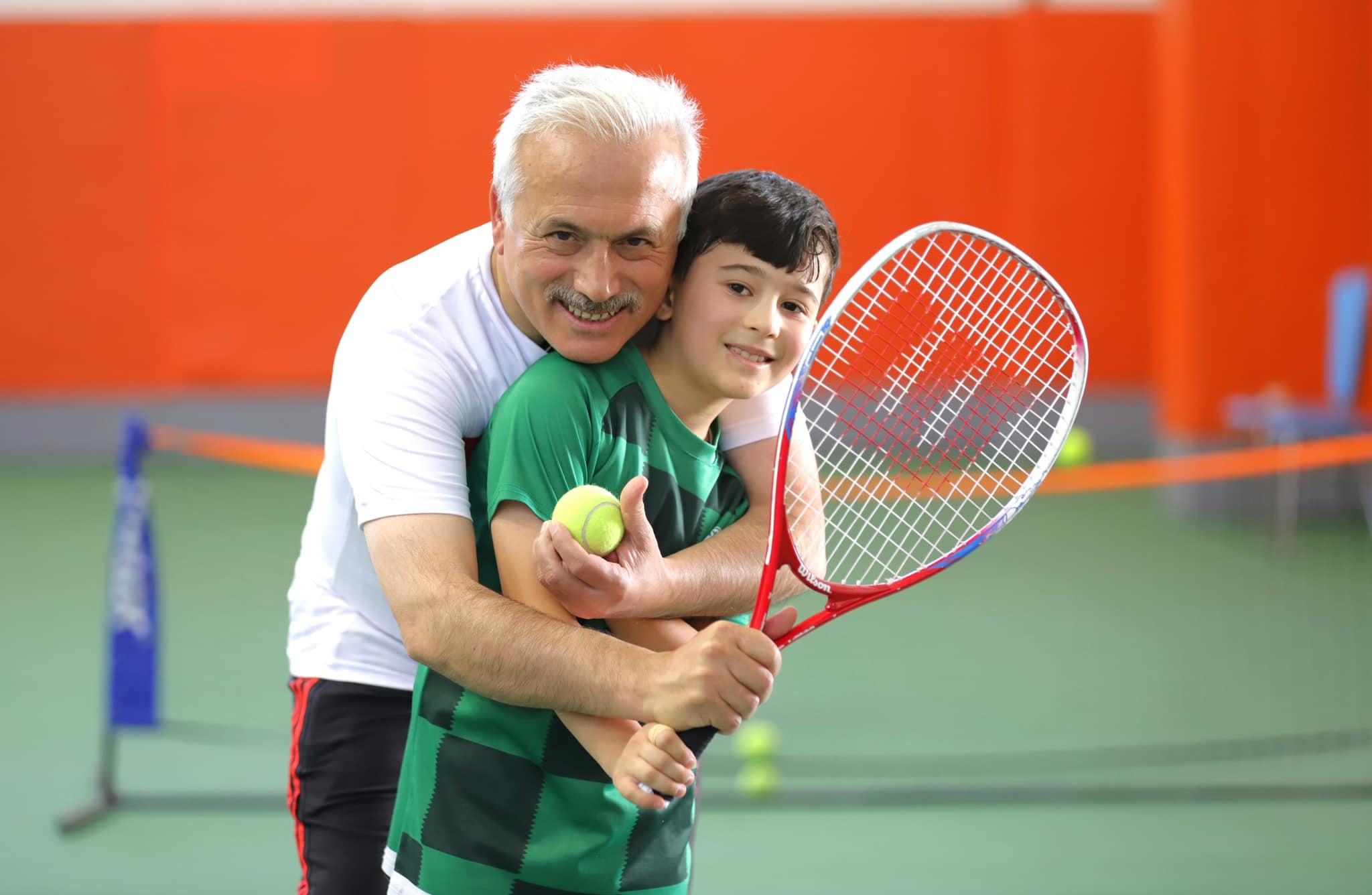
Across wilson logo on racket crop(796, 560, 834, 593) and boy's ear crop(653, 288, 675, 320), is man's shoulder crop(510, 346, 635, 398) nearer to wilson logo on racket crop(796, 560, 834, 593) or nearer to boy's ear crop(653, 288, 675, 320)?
boy's ear crop(653, 288, 675, 320)

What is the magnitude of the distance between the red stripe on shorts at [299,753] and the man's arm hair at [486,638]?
70cm

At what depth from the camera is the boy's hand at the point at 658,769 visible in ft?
5.33

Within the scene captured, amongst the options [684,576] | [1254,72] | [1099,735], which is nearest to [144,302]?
[1254,72]

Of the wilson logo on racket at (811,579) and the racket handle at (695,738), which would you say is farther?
the wilson logo on racket at (811,579)

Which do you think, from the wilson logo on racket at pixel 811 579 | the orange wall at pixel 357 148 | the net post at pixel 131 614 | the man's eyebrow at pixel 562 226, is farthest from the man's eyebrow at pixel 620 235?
the orange wall at pixel 357 148

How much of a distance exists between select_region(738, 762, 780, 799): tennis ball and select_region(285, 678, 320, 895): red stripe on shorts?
6.92 feet

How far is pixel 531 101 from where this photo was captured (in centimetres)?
189

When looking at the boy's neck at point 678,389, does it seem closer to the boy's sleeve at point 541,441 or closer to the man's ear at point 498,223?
the boy's sleeve at point 541,441

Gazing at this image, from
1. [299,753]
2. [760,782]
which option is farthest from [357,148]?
[299,753]

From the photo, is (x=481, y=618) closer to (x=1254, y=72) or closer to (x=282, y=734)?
(x=282, y=734)

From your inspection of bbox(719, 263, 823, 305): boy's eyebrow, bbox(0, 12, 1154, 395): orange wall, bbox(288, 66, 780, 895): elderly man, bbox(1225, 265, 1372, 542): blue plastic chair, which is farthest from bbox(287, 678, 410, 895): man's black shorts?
bbox(0, 12, 1154, 395): orange wall

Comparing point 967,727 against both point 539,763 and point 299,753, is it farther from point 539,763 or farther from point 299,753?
point 539,763

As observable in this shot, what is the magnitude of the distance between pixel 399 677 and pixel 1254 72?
25.3 ft

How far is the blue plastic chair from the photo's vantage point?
7.39 m
